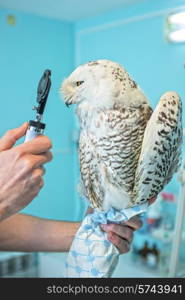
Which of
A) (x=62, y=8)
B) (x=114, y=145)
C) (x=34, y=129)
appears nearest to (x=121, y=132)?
(x=114, y=145)

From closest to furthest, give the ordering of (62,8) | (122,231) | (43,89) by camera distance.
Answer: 1. (43,89)
2. (122,231)
3. (62,8)

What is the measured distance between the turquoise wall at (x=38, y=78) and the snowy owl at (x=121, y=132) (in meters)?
0.08

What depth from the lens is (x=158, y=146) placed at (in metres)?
0.50

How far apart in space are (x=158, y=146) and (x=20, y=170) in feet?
0.67

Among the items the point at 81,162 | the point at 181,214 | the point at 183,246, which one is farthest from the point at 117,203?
the point at 183,246

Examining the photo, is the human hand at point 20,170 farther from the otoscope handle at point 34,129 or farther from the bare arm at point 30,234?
the bare arm at point 30,234

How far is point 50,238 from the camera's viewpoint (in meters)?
0.70

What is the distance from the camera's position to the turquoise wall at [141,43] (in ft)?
2.20

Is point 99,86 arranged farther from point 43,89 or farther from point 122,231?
point 122,231

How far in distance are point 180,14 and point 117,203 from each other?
1.23ft

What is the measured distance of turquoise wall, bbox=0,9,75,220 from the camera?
60 centimetres

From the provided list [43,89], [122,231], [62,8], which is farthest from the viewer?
[62,8]

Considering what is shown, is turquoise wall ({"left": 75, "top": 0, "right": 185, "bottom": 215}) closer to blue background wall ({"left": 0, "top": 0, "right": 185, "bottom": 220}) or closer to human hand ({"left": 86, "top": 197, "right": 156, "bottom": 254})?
blue background wall ({"left": 0, "top": 0, "right": 185, "bottom": 220})

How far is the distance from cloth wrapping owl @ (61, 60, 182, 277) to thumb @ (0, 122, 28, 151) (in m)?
0.08
